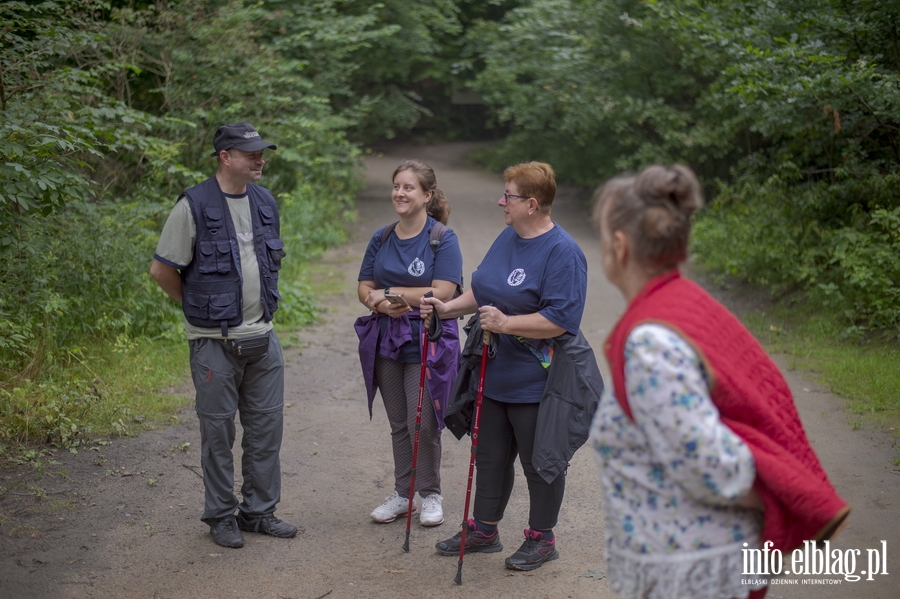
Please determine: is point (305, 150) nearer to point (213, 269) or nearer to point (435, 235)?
point (435, 235)

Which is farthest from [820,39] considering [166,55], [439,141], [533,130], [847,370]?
[439,141]

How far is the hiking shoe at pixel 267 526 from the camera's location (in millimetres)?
4551

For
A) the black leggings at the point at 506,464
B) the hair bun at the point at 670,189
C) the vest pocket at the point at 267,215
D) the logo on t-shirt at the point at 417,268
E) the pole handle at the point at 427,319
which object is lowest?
the black leggings at the point at 506,464

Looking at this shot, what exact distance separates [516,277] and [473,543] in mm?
1405

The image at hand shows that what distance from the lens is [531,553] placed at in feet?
13.8

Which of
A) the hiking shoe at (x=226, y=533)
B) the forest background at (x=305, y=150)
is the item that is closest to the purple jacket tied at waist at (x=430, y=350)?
the hiking shoe at (x=226, y=533)

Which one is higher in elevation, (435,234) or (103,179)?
(103,179)

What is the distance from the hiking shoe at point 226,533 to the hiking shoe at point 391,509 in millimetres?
755

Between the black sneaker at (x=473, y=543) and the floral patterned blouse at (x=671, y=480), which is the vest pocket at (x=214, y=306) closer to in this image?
the black sneaker at (x=473, y=543)

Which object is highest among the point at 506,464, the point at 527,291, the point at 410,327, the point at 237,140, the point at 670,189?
the point at 237,140

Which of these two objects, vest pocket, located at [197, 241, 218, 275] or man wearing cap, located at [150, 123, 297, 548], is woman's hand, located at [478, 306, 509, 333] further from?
vest pocket, located at [197, 241, 218, 275]

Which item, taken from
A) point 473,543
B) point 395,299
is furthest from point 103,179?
point 473,543

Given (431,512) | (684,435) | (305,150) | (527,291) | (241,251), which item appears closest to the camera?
(684,435)

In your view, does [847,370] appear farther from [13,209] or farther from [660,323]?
[13,209]
